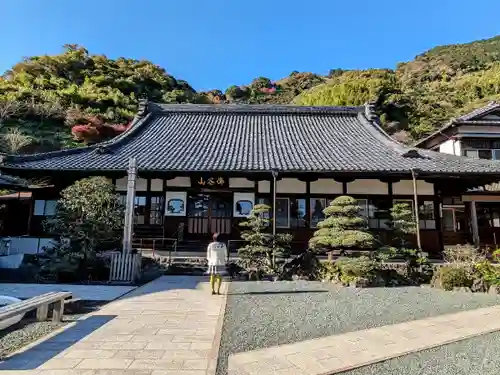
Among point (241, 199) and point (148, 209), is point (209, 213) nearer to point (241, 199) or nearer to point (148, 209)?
point (241, 199)

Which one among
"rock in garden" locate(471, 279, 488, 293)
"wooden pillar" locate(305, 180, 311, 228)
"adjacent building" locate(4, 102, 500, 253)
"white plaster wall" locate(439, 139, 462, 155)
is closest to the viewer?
"rock in garden" locate(471, 279, 488, 293)

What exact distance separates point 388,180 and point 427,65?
5117 cm

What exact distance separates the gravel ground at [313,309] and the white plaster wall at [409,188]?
18.9 ft

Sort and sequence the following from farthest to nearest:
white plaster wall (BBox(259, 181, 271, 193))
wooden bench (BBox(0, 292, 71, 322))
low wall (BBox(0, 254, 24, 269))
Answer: white plaster wall (BBox(259, 181, 271, 193)) < low wall (BBox(0, 254, 24, 269)) < wooden bench (BBox(0, 292, 71, 322))

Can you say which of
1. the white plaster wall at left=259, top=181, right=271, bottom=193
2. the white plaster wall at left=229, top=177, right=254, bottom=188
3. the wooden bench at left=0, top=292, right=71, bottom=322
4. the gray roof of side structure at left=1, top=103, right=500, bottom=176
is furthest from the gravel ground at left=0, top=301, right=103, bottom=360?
the white plaster wall at left=259, top=181, right=271, bottom=193

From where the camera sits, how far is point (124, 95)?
119 ft

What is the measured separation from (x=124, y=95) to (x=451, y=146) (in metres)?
32.8

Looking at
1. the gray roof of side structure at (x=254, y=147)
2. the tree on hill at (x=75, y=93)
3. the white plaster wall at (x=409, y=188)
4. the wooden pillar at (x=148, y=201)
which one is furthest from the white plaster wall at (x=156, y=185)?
the tree on hill at (x=75, y=93)

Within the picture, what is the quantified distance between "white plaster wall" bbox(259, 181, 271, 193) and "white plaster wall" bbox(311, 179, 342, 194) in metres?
1.80

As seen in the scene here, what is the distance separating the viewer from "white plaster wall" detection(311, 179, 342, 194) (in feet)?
42.5

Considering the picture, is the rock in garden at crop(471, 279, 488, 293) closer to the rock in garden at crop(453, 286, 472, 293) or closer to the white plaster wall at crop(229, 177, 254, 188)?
the rock in garden at crop(453, 286, 472, 293)

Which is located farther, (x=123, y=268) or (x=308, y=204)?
(x=308, y=204)

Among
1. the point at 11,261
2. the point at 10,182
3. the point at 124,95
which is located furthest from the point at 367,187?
the point at 124,95

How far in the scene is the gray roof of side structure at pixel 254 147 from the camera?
1145 centimetres
